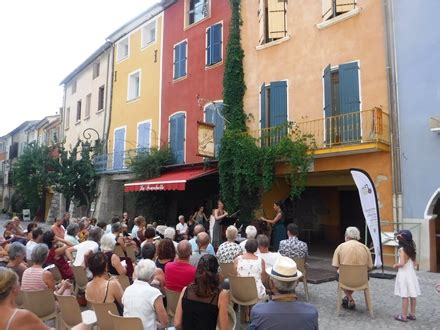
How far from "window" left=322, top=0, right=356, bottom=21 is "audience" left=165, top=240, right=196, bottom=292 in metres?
9.87

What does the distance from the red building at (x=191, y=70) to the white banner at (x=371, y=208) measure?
7.13 metres

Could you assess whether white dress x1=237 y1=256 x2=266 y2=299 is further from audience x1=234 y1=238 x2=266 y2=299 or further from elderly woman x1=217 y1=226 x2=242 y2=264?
elderly woman x1=217 y1=226 x2=242 y2=264

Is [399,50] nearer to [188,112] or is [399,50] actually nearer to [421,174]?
[421,174]

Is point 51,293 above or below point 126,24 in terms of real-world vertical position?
below

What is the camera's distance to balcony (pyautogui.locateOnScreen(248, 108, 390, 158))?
10477mm

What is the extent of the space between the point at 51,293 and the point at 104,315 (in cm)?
141

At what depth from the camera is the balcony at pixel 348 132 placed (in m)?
10.5

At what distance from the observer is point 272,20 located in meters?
13.9

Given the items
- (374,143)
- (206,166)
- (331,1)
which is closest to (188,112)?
(206,166)

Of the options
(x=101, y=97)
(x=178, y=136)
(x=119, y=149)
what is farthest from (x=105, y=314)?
(x=101, y=97)

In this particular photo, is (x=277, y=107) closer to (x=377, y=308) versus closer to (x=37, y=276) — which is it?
(x=377, y=308)

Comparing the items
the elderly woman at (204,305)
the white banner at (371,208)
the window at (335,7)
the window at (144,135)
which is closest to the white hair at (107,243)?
the elderly woman at (204,305)

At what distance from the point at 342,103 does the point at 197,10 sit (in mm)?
8828

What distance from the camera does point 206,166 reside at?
1523 cm
